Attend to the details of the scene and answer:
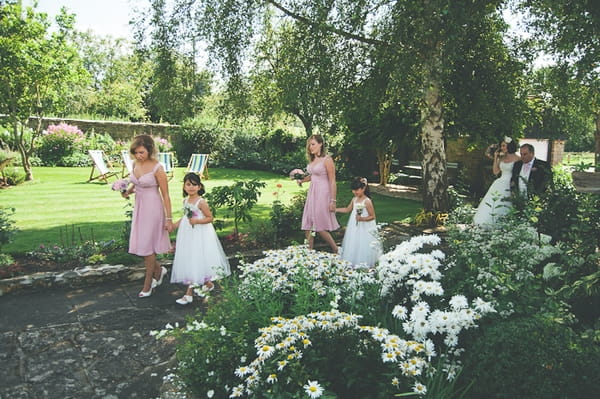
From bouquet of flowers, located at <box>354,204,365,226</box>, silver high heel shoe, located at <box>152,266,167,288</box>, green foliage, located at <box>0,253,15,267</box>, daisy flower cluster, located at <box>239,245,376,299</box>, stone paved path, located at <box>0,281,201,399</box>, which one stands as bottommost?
stone paved path, located at <box>0,281,201,399</box>

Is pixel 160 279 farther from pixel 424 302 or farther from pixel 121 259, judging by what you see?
pixel 424 302

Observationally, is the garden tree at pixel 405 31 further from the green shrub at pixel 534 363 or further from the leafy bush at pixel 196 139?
the leafy bush at pixel 196 139

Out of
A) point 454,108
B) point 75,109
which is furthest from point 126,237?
point 75,109

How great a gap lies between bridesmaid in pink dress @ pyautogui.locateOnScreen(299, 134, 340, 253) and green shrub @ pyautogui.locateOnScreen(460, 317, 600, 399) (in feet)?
12.7

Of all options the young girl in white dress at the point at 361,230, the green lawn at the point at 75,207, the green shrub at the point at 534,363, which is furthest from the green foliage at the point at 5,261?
the green shrub at the point at 534,363

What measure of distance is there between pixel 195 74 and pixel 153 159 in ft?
15.5

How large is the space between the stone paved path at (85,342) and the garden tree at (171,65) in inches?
Answer: 200

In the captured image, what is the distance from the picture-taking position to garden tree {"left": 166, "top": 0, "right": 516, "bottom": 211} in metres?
6.54

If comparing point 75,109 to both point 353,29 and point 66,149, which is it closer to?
point 66,149

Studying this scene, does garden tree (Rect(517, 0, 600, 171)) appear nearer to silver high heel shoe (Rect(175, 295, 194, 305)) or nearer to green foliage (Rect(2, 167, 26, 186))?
silver high heel shoe (Rect(175, 295, 194, 305))

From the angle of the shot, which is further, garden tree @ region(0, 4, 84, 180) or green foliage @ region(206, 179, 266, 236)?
garden tree @ region(0, 4, 84, 180)

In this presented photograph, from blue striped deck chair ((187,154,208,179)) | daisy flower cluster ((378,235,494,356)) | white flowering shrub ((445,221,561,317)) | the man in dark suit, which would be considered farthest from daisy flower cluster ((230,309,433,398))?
blue striped deck chair ((187,154,208,179))

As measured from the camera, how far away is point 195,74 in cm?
930

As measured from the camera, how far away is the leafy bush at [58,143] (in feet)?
58.1
